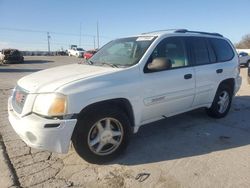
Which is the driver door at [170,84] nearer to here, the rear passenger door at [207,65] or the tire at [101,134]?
the rear passenger door at [207,65]

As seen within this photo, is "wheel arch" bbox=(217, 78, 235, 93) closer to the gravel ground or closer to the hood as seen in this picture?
the gravel ground

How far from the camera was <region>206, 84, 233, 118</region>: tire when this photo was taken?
5908mm

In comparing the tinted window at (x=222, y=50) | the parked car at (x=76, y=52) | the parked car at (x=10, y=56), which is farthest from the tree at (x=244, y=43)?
the tinted window at (x=222, y=50)

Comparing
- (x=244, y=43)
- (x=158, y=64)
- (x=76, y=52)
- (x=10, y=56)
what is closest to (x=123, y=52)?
(x=158, y=64)

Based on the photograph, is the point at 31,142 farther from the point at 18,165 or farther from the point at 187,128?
the point at 187,128

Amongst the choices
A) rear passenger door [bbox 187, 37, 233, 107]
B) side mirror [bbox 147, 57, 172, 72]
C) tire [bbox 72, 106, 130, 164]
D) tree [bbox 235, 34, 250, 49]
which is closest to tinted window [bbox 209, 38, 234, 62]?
rear passenger door [bbox 187, 37, 233, 107]

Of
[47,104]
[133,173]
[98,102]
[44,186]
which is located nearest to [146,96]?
[98,102]

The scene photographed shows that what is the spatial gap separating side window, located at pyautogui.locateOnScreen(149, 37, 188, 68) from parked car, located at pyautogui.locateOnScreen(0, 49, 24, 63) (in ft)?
92.5

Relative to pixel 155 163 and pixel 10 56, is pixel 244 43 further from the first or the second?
pixel 155 163

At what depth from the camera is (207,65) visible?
17.8ft

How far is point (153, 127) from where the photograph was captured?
549 centimetres

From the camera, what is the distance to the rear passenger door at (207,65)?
5.20 m

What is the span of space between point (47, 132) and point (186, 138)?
2.54 m

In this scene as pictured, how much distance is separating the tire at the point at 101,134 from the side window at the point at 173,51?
1.19 m
